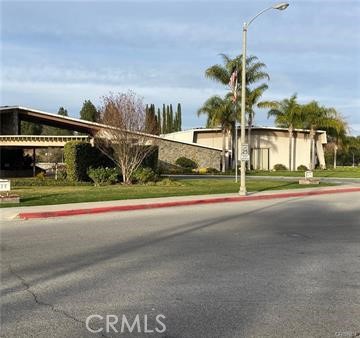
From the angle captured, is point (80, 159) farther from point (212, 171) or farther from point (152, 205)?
point (212, 171)

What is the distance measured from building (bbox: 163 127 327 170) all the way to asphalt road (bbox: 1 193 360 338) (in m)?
43.5

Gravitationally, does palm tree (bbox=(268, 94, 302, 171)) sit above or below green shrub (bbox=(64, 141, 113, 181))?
above

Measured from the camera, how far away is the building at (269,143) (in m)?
56.5

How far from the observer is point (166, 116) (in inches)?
2943

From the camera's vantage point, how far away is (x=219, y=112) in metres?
47.2

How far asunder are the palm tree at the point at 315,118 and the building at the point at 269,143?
148 cm

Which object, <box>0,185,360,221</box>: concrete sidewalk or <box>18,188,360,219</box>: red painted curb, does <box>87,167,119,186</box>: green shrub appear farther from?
<box>18,188,360,219</box>: red painted curb

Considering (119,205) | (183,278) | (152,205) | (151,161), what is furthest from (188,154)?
(183,278)

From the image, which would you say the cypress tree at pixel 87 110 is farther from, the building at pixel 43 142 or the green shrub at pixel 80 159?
the green shrub at pixel 80 159

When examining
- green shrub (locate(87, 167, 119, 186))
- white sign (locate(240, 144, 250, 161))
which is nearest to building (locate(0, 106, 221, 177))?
green shrub (locate(87, 167, 119, 186))

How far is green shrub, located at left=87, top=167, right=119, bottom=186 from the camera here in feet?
90.1

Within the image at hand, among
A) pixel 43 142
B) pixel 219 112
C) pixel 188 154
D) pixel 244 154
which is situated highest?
pixel 219 112

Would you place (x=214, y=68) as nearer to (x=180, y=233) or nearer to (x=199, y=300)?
(x=180, y=233)

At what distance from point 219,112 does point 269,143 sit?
12248mm
